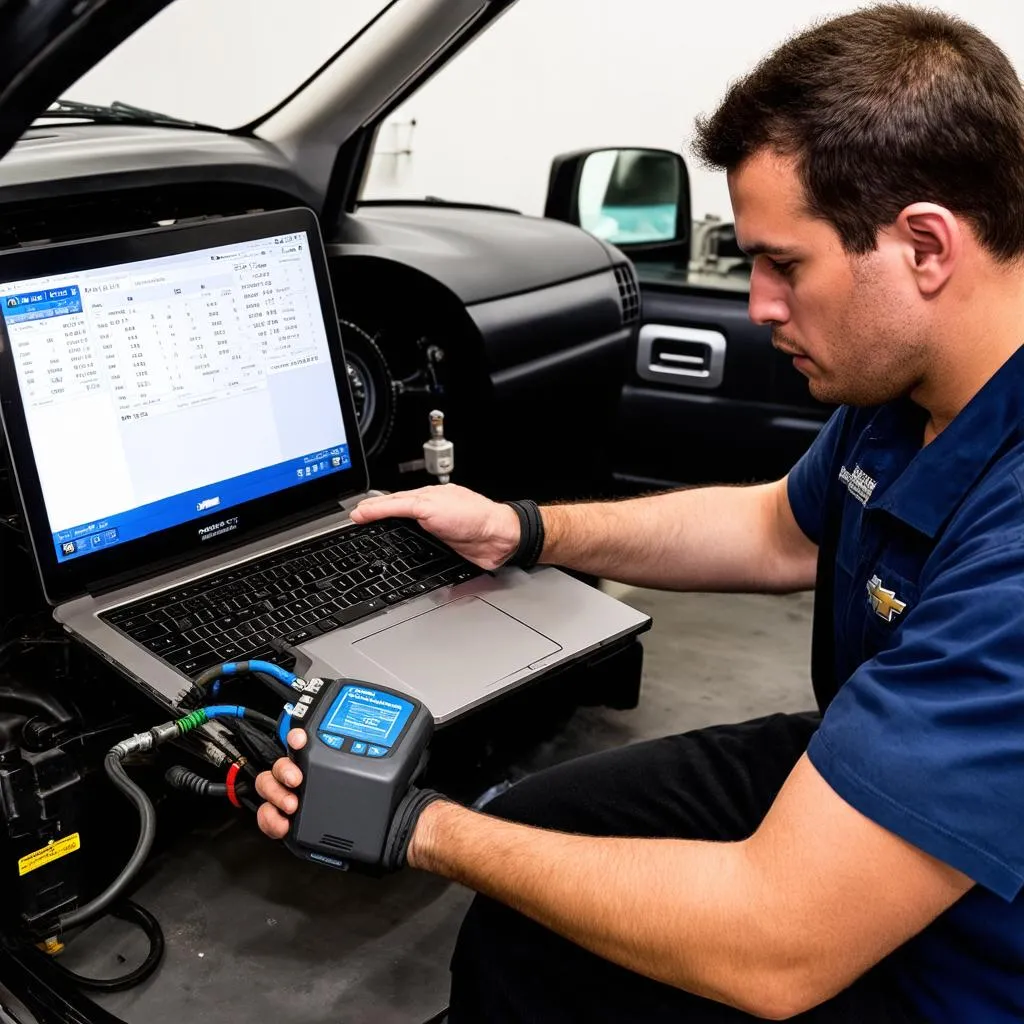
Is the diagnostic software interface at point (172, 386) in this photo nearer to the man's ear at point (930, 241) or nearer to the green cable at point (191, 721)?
the green cable at point (191, 721)

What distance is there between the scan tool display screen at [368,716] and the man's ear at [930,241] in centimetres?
50

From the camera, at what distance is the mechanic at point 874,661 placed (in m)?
0.74

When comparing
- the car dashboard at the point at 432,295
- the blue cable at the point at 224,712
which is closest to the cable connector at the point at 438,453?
the car dashboard at the point at 432,295

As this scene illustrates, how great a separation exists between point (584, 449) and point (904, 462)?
2.89ft

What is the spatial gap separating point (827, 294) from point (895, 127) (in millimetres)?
127

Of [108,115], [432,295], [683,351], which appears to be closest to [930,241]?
[432,295]

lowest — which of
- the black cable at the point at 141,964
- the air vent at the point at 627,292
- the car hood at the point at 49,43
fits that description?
the black cable at the point at 141,964

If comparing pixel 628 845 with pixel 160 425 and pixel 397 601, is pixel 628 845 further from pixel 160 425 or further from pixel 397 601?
pixel 160 425

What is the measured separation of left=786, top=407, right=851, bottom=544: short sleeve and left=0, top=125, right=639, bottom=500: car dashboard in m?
0.48

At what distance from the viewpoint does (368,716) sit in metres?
0.87

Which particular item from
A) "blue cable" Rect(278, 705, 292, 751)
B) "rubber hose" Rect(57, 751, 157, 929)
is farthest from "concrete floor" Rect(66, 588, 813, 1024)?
"blue cable" Rect(278, 705, 292, 751)

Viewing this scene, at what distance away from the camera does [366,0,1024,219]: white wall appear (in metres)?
2.48

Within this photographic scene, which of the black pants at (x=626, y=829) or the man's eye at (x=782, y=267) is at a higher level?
the man's eye at (x=782, y=267)

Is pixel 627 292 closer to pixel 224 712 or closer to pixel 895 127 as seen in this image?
pixel 895 127
